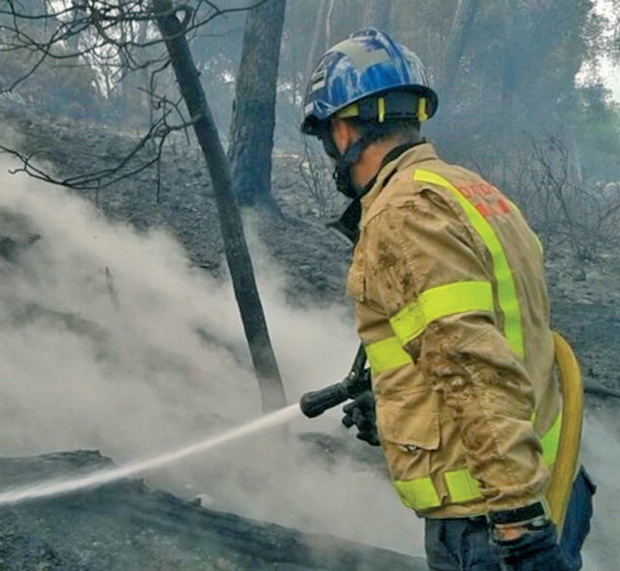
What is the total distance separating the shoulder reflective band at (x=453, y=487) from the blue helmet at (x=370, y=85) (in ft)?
3.15

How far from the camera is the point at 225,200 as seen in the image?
3.99 meters

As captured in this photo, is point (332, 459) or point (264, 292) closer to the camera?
point (332, 459)

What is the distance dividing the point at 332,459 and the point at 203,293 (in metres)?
2.26

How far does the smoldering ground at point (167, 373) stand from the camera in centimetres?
424

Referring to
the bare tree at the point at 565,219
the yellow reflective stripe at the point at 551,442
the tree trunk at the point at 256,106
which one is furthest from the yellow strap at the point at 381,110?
the bare tree at the point at 565,219

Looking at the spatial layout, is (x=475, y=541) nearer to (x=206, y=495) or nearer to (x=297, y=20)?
(x=206, y=495)

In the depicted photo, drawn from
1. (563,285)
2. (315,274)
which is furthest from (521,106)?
(315,274)

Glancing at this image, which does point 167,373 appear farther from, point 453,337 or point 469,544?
point 453,337

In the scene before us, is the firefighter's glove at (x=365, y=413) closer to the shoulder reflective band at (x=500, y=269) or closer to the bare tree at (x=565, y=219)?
the shoulder reflective band at (x=500, y=269)

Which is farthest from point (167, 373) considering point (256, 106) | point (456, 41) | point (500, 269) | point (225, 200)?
point (456, 41)

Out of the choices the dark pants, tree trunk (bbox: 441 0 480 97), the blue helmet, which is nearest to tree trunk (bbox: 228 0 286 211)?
the blue helmet

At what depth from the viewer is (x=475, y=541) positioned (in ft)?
5.79

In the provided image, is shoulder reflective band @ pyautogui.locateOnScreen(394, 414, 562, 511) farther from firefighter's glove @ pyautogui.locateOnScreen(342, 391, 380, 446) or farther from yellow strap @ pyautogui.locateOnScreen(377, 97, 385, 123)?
yellow strap @ pyautogui.locateOnScreen(377, 97, 385, 123)

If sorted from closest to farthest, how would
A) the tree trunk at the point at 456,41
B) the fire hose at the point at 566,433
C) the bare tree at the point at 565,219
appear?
A: the fire hose at the point at 566,433, the bare tree at the point at 565,219, the tree trunk at the point at 456,41
